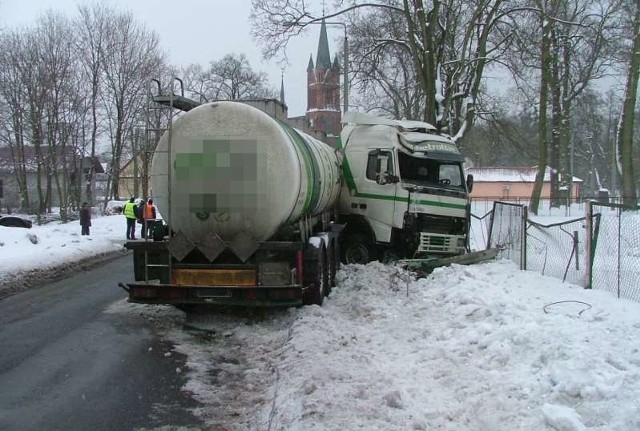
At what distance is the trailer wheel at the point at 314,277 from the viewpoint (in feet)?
29.1

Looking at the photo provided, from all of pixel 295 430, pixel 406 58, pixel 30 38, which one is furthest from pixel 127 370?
pixel 30 38

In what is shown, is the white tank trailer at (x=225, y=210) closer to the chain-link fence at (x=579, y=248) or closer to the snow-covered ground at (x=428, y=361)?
the snow-covered ground at (x=428, y=361)

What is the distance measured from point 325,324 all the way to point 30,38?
138 ft

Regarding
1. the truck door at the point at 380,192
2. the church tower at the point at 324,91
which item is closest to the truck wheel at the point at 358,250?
the truck door at the point at 380,192

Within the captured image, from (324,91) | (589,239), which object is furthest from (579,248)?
(324,91)

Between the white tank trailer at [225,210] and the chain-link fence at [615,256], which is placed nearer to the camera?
the white tank trailer at [225,210]

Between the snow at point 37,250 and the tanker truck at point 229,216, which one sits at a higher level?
the tanker truck at point 229,216

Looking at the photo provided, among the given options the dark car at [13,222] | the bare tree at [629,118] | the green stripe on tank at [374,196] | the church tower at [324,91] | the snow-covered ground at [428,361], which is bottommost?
the dark car at [13,222]

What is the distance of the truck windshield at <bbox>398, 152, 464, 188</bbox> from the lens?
550 inches

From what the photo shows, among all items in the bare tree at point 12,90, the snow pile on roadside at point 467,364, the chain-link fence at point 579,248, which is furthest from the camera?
the bare tree at point 12,90

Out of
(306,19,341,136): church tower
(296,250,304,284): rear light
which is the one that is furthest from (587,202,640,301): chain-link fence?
(306,19,341,136): church tower

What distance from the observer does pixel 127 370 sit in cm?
664

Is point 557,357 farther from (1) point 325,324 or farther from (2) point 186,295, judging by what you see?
(2) point 186,295

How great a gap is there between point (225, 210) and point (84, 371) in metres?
2.63
